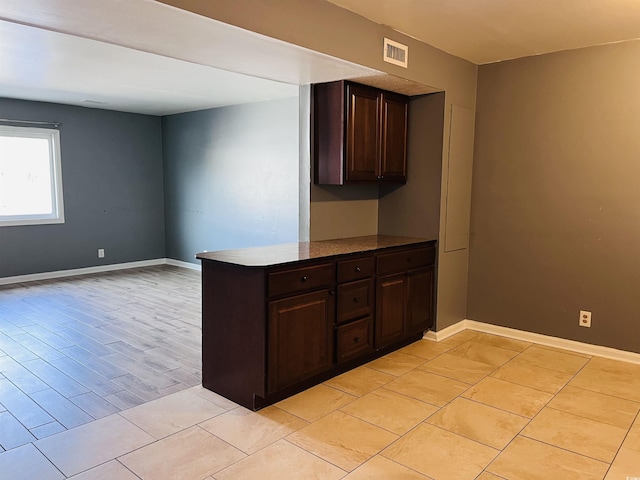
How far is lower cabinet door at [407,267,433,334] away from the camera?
3.81 m

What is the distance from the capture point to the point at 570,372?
11.2ft

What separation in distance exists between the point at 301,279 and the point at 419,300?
140 cm

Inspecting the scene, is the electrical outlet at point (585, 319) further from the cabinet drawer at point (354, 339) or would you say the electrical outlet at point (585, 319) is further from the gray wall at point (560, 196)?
the cabinet drawer at point (354, 339)

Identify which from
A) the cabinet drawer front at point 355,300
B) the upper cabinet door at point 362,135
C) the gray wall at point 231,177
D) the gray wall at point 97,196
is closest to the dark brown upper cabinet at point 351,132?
the upper cabinet door at point 362,135

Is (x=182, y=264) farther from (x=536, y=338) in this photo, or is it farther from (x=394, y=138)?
(x=536, y=338)

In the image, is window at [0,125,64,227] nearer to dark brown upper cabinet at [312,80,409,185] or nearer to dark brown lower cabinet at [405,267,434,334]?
dark brown upper cabinet at [312,80,409,185]

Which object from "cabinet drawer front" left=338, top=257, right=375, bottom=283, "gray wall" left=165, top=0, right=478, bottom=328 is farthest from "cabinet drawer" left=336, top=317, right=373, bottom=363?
"gray wall" left=165, top=0, right=478, bottom=328

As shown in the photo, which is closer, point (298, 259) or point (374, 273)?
point (298, 259)

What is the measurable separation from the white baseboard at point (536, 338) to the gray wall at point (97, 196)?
5.19m

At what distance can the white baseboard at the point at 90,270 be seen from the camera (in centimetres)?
641

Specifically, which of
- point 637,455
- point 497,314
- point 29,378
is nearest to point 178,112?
point 29,378

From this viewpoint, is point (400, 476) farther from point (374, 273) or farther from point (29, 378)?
point (29, 378)

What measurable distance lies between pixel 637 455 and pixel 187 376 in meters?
2.63

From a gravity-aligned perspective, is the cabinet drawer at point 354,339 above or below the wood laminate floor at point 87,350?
above
